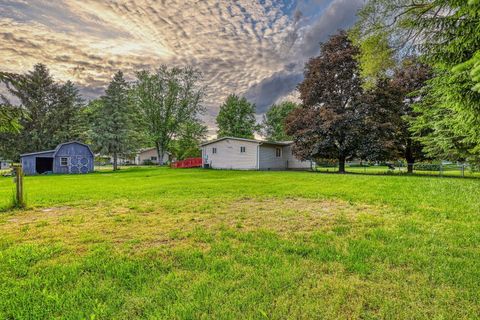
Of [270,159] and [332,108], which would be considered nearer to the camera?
[332,108]

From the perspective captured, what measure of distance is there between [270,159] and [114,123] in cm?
1883

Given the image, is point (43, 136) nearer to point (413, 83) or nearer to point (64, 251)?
point (64, 251)

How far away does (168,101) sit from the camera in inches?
1481

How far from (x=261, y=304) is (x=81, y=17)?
493 inches

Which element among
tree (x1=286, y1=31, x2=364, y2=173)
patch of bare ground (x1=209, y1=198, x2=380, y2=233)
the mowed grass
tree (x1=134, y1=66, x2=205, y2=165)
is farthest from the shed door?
patch of bare ground (x1=209, y1=198, x2=380, y2=233)

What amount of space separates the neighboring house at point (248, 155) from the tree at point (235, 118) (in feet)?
55.4

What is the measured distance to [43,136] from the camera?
28703 millimetres

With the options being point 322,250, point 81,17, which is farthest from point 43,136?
point 322,250

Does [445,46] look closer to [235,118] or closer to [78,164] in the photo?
[78,164]

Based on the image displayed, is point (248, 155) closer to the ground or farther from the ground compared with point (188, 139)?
closer to the ground

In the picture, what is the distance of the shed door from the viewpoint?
2466 cm

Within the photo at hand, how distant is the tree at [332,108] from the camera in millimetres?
19766

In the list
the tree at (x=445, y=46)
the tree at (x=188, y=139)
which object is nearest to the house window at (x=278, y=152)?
the tree at (x=445, y=46)

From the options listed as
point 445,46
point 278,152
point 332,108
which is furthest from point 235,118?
point 445,46
